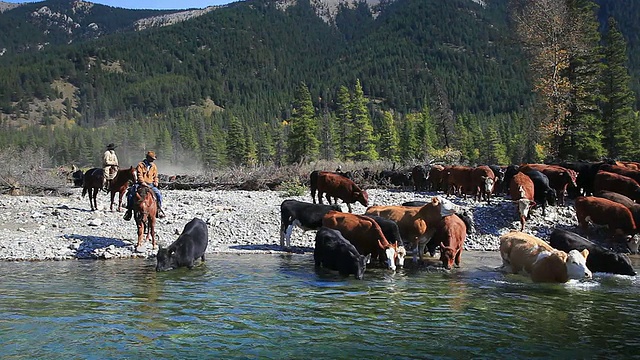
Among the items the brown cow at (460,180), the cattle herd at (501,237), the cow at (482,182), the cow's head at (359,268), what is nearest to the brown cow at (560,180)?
the cattle herd at (501,237)

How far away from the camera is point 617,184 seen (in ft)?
A: 68.6

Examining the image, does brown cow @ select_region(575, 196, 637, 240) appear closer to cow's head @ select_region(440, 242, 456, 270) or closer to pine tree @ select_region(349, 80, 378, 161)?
cow's head @ select_region(440, 242, 456, 270)

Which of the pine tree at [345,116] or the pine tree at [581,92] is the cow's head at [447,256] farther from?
the pine tree at [345,116]

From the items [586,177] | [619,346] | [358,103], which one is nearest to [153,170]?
[619,346]

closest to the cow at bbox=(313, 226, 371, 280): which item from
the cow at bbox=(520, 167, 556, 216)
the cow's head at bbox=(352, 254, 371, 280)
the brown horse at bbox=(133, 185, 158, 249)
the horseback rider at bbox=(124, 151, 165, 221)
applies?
the cow's head at bbox=(352, 254, 371, 280)

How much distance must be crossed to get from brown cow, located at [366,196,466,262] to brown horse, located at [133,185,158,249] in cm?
655

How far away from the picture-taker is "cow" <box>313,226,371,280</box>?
40.0ft

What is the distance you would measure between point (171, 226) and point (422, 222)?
25.6 ft

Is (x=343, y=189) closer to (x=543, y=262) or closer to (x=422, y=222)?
(x=422, y=222)

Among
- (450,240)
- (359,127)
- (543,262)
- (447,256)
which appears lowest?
(447,256)

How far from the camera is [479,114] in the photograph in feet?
656

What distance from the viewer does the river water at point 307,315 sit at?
7.32m

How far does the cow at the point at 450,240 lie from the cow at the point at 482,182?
7.95m

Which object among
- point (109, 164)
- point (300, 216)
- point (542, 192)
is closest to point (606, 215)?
point (542, 192)
